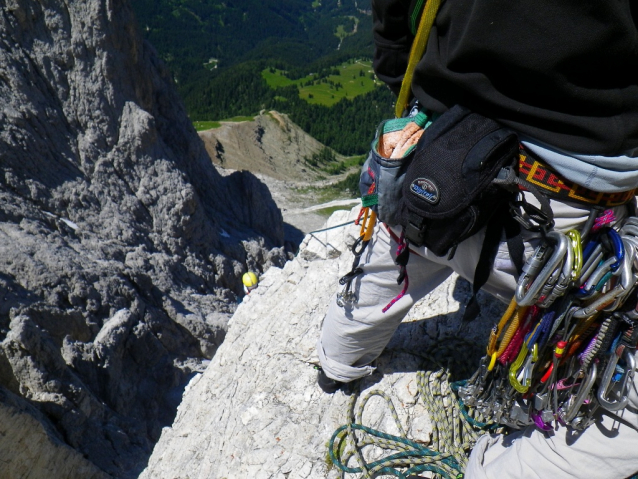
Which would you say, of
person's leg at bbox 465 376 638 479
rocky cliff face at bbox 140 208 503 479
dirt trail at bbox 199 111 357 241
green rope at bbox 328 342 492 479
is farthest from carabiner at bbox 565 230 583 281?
dirt trail at bbox 199 111 357 241

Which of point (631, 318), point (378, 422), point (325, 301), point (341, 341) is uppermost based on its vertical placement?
point (631, 318)

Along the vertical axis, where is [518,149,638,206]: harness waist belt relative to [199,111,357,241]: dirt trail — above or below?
above

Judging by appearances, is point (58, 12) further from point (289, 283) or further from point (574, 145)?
point (574, 145)

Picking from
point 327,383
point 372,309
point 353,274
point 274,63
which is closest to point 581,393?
point 372,309

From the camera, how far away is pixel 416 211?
5.90ft

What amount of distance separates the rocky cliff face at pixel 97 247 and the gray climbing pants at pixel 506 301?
456cm

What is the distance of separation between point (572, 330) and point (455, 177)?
82 cm

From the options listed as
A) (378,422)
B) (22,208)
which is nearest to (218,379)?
(378,422)

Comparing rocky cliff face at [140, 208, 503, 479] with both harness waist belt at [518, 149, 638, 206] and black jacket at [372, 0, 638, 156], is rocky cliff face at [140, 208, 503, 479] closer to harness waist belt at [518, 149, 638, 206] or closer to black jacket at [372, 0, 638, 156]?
harness waist belt at [518, 149, 638, 206]

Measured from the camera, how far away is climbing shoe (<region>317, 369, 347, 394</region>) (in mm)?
3270

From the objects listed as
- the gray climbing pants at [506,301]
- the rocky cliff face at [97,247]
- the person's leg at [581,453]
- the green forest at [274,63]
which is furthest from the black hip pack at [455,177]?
the green forest at [274,63]

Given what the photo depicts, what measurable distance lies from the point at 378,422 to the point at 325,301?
1.52 meters

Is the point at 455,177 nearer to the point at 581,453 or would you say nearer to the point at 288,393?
the point at 581,453

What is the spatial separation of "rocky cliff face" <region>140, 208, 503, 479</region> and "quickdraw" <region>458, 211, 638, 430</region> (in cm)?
104
